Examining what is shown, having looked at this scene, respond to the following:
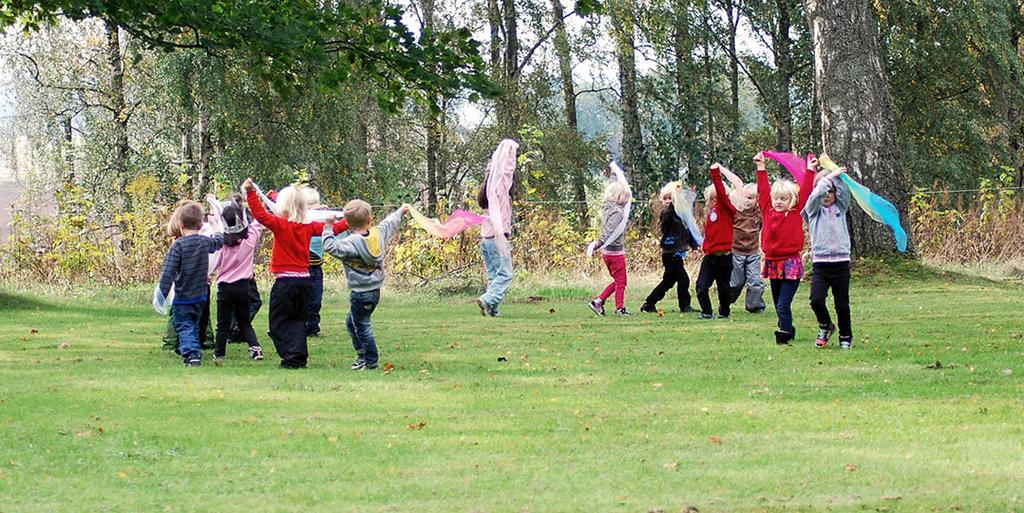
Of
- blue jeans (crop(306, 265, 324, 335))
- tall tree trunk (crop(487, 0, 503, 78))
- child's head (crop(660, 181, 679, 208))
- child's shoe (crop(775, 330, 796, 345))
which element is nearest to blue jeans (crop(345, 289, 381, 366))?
blue jeans (crop(306, 265, 324, 335))

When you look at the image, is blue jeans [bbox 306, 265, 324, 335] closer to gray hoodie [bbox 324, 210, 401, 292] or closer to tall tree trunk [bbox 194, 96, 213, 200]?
gray hoodie [bbox 324, 210, 401, 292]

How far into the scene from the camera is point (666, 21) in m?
36.4

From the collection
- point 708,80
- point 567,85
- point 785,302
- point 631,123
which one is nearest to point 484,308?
point 785,302

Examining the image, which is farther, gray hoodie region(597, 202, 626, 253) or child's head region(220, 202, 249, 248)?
gray hoodie region(597, 202, 626, 253)

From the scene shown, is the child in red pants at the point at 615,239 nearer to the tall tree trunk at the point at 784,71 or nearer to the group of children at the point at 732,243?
the group of children at the point at 732,243

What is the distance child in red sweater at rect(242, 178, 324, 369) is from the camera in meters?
11.6

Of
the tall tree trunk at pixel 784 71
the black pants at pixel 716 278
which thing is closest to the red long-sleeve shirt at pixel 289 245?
the black pants at pixel 716 278

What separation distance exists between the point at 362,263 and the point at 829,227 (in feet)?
13.8

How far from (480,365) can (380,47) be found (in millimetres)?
5968

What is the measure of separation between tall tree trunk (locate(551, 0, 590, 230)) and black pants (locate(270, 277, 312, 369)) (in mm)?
23242

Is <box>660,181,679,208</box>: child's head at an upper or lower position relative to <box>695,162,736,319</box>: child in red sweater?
upper

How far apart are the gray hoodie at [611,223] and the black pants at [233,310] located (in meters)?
5.27

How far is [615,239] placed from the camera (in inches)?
650

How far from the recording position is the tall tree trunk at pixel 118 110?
3400cm
